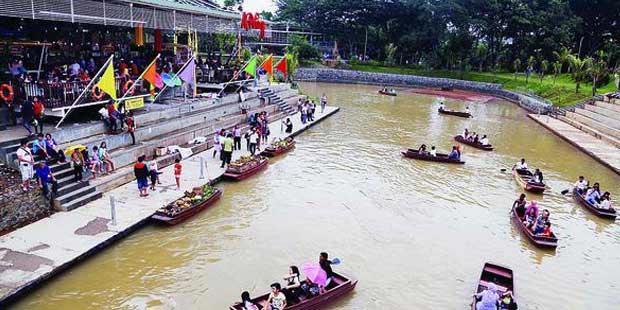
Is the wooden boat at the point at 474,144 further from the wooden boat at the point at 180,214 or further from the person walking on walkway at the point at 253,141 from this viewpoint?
the wooden boat at the point at 180,214

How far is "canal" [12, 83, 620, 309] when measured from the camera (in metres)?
11.2

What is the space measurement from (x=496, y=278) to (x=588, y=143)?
22022 millimetres

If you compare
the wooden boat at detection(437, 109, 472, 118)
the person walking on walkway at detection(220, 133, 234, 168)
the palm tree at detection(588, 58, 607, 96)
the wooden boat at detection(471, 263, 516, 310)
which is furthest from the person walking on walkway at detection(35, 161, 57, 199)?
the palm tree at detection(588, 58, 607, 96)

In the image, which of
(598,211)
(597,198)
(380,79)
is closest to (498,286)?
(598,211)

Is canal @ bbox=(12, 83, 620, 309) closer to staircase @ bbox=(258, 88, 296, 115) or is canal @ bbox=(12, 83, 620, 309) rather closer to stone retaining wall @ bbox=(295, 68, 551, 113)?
staircase @ bbox=(258, 88, 296, 115)

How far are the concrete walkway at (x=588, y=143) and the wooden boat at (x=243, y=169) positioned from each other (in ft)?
59.9

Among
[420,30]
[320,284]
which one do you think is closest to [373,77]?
[420,30]

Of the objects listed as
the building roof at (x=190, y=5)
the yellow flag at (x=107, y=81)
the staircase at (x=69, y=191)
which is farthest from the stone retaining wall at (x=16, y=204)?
the building roof at (x=190, y=5)

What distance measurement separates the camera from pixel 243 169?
19.2 metres

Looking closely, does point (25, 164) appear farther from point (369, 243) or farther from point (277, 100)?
point (277, 100)

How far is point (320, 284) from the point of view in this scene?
424 inches

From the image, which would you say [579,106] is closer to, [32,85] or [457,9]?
[457,9]

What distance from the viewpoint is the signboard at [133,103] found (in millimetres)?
20102

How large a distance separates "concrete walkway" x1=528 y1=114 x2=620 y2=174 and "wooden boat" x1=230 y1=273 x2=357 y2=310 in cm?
1907
